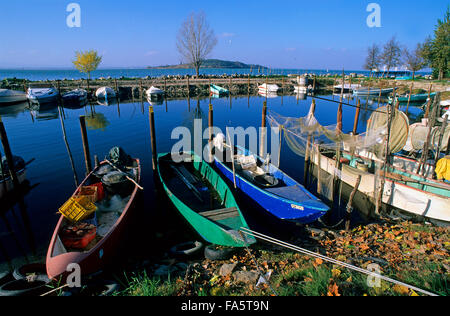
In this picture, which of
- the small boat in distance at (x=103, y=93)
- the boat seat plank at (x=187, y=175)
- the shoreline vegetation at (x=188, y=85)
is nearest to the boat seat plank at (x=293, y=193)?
the boat seat plank at (x=187, y=175)

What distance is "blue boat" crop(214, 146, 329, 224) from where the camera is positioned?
35.4 feet

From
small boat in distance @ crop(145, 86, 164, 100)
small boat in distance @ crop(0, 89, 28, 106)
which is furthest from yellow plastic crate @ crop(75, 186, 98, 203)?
small boat in distance @ crop(0, 89, 28, 106)

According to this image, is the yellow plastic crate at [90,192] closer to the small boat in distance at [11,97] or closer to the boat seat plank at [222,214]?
the boat seat plank at [222,214]

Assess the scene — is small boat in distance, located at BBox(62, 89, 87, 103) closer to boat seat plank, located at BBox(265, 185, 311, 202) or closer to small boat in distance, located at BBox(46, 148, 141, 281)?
small boat in distance, located at BBox(46, 148, 141, 281)

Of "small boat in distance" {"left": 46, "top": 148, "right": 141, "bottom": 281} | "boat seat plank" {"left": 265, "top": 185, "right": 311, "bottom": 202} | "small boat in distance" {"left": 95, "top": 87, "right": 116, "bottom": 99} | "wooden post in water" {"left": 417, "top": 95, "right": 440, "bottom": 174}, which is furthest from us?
"small boat in distance" {"left": 95, "top": 87, "right": 116, "bottom": 99}

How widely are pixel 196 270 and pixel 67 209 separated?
5825 mm

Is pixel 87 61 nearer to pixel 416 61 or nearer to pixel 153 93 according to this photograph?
pixel 153 93

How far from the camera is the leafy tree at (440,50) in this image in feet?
172

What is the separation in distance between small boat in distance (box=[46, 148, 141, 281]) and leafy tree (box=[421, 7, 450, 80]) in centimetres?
6917

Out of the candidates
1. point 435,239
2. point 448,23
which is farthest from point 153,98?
point 448,23

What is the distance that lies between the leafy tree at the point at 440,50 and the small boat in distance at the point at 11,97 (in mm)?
85395

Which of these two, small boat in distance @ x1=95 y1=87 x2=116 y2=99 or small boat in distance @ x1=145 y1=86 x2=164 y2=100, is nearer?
small boat in distance @ x1=95 y1=87 x2=116 y2=99

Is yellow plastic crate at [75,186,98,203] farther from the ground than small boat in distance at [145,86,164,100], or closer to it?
closer to it

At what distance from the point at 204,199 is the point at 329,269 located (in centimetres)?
767
